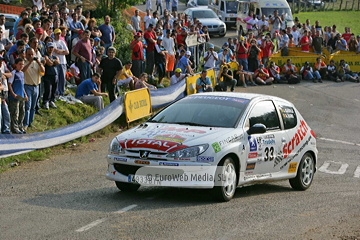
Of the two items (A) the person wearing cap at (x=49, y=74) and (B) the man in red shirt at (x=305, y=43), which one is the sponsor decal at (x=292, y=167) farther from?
(B) the man in red shirt at (x=305, y=43)

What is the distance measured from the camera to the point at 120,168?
8953 millimetres

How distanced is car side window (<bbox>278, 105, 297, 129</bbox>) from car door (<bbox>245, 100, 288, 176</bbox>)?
18 cm

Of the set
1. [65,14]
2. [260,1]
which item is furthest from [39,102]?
[260,1]

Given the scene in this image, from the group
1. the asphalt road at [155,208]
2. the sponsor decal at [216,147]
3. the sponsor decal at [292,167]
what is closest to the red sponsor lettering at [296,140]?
the sponsor decal at [292,167]

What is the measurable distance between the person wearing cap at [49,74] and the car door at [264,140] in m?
6.47

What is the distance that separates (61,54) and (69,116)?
1.65 m

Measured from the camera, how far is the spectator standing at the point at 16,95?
12953 millimetres

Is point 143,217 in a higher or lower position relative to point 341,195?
higher

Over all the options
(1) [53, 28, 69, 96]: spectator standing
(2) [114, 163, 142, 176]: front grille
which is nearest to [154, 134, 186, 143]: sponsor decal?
(2) [114, 163, 142, 176]: front grille

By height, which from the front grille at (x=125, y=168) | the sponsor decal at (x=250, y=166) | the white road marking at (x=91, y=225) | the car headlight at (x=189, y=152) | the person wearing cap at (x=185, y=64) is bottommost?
the person wearing cap at (x=185, y=64)

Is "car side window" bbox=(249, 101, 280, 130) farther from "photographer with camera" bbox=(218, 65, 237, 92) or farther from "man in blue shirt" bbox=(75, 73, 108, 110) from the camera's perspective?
"photographer with camera" bbox=(218, 65, 237, 92)

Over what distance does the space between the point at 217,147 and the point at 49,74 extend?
7517 millimetres

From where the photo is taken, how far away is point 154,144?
8.67m

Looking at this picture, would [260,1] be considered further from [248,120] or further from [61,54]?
[248,120]
